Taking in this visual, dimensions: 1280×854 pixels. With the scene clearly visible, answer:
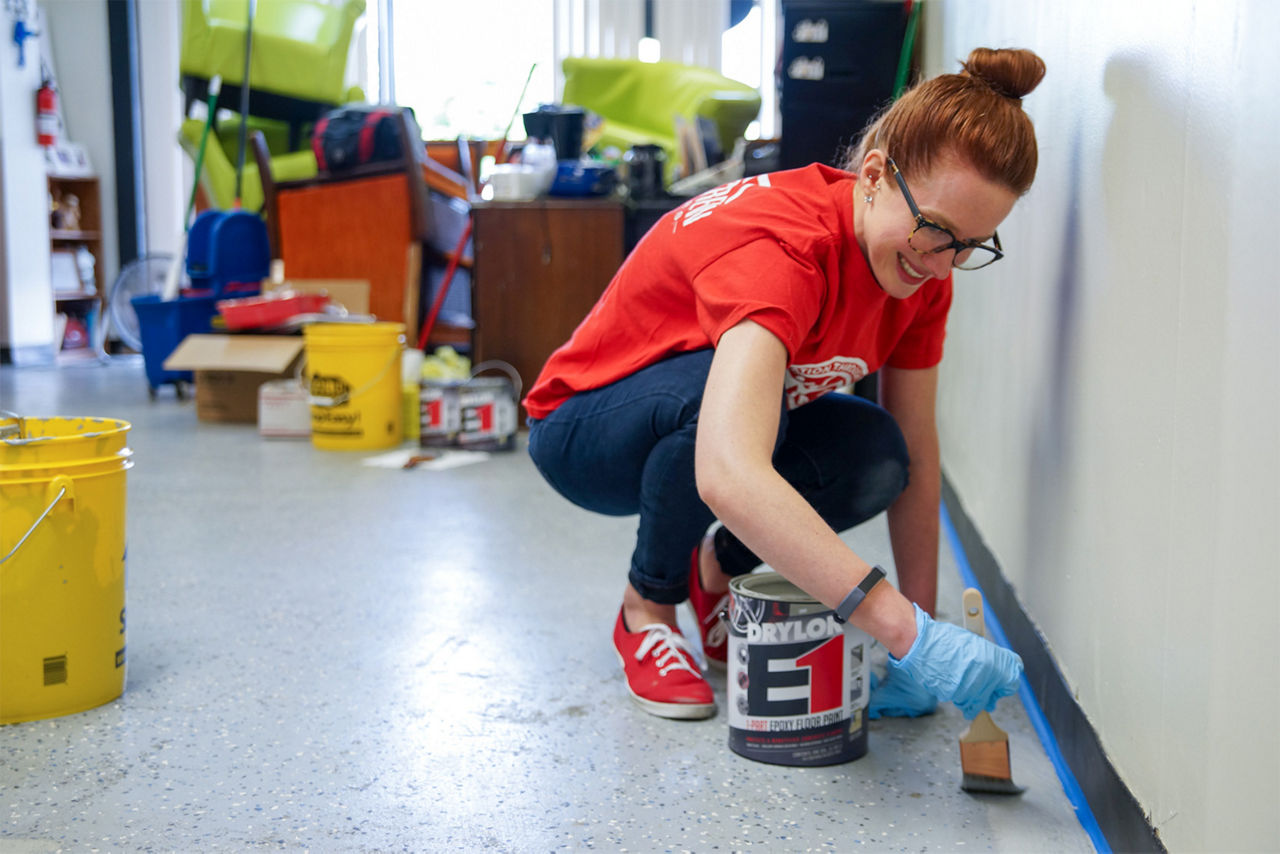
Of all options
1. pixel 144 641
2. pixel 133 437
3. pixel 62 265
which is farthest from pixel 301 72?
pixel 144 641

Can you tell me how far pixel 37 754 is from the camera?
3.74 feet

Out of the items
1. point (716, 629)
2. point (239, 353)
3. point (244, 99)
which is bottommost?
point (716, 629)

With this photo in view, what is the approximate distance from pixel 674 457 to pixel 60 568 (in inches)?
26.4

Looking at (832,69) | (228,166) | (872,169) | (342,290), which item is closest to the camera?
(872,169)

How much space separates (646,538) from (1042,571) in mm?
457

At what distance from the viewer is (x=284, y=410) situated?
11.0 ft

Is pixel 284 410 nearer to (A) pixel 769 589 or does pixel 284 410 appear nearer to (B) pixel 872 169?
(A) pixel 769 589

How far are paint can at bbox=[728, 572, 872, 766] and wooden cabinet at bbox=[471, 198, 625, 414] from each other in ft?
6.95

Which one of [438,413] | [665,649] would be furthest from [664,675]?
[438,413]

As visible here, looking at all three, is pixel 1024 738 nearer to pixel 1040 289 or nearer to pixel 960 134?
pixel 1040 289

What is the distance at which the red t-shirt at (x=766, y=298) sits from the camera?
102 centimetres

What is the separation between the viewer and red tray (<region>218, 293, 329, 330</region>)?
3578 millimetres

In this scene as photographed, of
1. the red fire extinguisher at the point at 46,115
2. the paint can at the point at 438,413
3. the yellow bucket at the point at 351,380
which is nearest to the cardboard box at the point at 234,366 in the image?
the yellow bucket at the point at 351,380

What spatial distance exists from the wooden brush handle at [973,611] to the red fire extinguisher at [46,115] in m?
6.11
